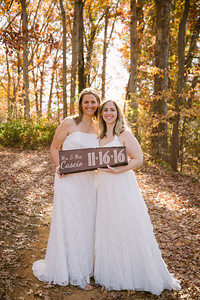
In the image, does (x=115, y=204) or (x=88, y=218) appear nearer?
(x=115, y=204)

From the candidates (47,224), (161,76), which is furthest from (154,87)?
(47,224)

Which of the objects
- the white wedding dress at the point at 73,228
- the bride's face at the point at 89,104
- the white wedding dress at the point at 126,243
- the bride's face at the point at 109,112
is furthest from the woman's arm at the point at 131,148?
the bride's face at the point at 89,104

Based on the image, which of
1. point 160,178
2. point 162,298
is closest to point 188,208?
point 160,178

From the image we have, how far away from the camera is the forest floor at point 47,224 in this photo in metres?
3.57

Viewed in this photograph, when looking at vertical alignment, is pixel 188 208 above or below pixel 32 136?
below

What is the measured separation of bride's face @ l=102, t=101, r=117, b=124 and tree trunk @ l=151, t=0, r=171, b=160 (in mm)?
8213

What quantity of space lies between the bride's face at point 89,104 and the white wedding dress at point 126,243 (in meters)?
0.63

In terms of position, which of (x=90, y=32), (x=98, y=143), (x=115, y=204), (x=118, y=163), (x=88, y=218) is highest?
(x=90, y=32)

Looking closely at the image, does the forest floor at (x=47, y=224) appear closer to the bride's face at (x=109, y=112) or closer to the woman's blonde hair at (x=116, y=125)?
the woman's blonde hair at (x=116, y=125)

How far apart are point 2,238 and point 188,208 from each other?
18.1 ft

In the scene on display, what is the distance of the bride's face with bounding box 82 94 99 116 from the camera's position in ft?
12.9

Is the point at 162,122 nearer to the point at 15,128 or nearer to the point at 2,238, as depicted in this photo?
the point at 15,128

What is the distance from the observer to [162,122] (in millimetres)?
12195

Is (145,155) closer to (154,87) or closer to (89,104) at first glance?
(154,87)
